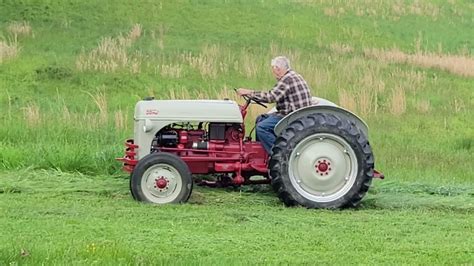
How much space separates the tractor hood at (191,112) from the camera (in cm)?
857

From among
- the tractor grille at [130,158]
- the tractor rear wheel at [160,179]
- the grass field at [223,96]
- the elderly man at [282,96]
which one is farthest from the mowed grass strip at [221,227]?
the elderly man at [282,96]

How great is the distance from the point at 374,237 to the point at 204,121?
2.53m

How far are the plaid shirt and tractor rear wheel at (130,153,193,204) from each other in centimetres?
117

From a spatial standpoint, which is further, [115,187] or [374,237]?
[115,187]

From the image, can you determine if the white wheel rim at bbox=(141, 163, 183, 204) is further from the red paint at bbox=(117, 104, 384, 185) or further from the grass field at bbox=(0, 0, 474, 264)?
the red paint at bbox=(117, 104, 384, 185)

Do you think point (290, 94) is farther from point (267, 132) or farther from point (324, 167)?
point (324, 167)

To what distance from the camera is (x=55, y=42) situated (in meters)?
22.3

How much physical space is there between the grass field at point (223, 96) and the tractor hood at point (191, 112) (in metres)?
0.81

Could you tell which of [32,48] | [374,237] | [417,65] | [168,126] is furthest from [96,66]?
[374,237]

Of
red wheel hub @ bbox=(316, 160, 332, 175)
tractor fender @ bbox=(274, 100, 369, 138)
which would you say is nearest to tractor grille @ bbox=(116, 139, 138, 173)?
tractor fender @ bbox=(274, 100, 369, 138)

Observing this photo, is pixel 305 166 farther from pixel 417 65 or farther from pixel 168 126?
pixel 417 65

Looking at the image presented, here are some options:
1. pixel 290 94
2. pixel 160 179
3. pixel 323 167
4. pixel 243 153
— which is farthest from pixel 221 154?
pixel 323 167

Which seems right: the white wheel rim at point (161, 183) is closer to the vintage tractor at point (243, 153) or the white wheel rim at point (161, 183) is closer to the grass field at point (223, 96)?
the vintage tractor at point (243, 153)

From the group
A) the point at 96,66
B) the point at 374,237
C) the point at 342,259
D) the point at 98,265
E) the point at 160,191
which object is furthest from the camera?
the point at 96,66
